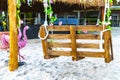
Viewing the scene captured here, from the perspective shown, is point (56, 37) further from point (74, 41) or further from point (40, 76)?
point (40, 76)

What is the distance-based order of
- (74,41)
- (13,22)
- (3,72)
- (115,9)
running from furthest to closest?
(115,9)
(3,72)
(13,22)
(74,41)

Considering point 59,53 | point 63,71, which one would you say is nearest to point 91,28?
point 59,53

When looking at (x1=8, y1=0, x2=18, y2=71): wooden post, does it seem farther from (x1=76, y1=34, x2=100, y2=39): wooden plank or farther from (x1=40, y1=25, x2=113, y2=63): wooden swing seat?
(x1=76, y1=34, x2=100, y2=39): wooden plank

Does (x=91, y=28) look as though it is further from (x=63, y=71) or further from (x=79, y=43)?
(x=63, y=71)

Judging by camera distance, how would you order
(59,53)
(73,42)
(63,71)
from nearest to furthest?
(73,42) < (59,53) < (63,71)

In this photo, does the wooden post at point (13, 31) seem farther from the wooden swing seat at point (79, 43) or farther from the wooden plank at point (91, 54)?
the wooden plank at point (91, 54)

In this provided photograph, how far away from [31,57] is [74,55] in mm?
3384

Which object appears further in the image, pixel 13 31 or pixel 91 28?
pixel 13 31

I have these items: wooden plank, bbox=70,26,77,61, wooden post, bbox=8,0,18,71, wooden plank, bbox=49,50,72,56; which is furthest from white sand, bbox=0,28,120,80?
wooden plank, bbox=70,26,77,61

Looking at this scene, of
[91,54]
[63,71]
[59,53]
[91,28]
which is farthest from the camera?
[63,71]

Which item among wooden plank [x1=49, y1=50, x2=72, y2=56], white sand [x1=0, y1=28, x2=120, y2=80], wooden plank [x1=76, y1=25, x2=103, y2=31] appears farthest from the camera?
white sand [x1=0, y1=28, x2=120, y2=80]

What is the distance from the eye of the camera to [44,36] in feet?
18.3

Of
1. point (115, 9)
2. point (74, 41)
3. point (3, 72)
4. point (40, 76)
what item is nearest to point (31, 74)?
point (40, 76)

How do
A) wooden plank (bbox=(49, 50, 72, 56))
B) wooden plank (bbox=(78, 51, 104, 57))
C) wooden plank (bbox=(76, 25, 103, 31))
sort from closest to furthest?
wooden plank (bbox=(76, 25, 103, 31))
wooden plank (bbox=(78, 51, 104, 57))
wooden plank (bbox=(49, 50, 72, 56))
